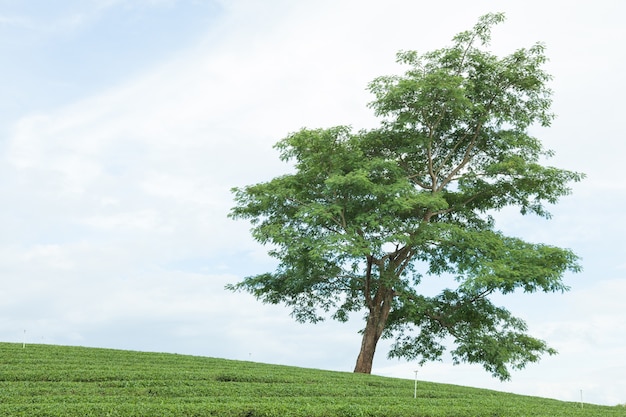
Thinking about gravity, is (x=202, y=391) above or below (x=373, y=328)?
below

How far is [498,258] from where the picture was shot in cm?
2444

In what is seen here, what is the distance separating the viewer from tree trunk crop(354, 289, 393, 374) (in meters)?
26.2

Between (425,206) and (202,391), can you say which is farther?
(425,206)

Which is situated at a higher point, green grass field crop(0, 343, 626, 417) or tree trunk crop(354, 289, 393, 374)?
tree trunk crop(354, 289, 393, 374)

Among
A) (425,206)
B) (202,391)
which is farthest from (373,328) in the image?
(202,391)

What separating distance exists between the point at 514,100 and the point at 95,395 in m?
21.9

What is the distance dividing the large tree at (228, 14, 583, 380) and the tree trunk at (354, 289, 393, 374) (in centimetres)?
5

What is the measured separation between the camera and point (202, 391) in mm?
15555

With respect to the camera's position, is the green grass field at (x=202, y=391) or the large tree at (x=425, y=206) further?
the large tree at (x=425, y=206)

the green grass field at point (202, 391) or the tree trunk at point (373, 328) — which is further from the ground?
the tree trunk at point (373, 328)

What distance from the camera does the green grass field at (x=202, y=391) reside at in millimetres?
12750

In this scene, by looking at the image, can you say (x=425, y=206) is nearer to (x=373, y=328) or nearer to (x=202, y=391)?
(x=373, y=328)

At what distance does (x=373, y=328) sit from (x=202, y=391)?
1225 cm

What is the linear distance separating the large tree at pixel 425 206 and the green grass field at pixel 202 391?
188 inches
